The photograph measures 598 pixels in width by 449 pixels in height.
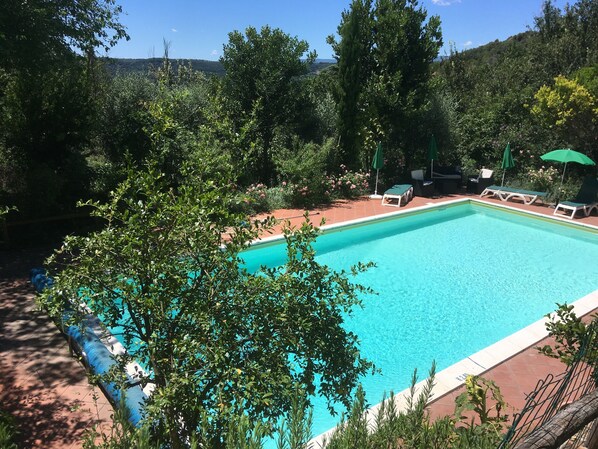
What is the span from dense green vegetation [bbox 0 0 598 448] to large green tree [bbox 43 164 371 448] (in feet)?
0.05

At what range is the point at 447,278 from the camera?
9.85 meters

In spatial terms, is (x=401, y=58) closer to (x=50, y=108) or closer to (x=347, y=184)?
(x=347, y=184)

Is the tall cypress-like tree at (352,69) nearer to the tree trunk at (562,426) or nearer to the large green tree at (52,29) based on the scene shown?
the large green tree at (52,29)

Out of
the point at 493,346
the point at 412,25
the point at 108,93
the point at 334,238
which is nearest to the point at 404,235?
the point at 334,238

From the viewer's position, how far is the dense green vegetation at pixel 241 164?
265cm

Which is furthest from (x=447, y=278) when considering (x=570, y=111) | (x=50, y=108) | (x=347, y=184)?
(x=50, y=108)

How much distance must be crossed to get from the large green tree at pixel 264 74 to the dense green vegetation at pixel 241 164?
0.20 ft

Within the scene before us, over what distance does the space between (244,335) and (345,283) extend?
2.78ft

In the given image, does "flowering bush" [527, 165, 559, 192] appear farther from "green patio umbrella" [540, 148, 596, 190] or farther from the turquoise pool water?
the turquoise pool water

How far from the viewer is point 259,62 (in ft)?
45.4

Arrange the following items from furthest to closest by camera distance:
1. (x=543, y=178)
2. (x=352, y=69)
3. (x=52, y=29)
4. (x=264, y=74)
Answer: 1. (x=543, y=178)
2. (x=352, y=69)
3. (x=264, y=74)
4. (x=52, y=29)

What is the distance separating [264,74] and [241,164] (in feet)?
36.0

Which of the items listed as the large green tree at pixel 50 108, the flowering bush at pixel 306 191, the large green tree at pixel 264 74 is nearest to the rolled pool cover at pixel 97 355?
the large green tree at pixel 50 108

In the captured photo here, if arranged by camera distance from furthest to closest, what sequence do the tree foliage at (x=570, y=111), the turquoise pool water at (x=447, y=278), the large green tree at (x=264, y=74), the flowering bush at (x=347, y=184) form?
the flowering bush at (x=347, y=184)
the large green tree at (x=264, y=74)
the tree foliage at (x=570, y=111)
the turquoise pool water at (x=447, y=278)
